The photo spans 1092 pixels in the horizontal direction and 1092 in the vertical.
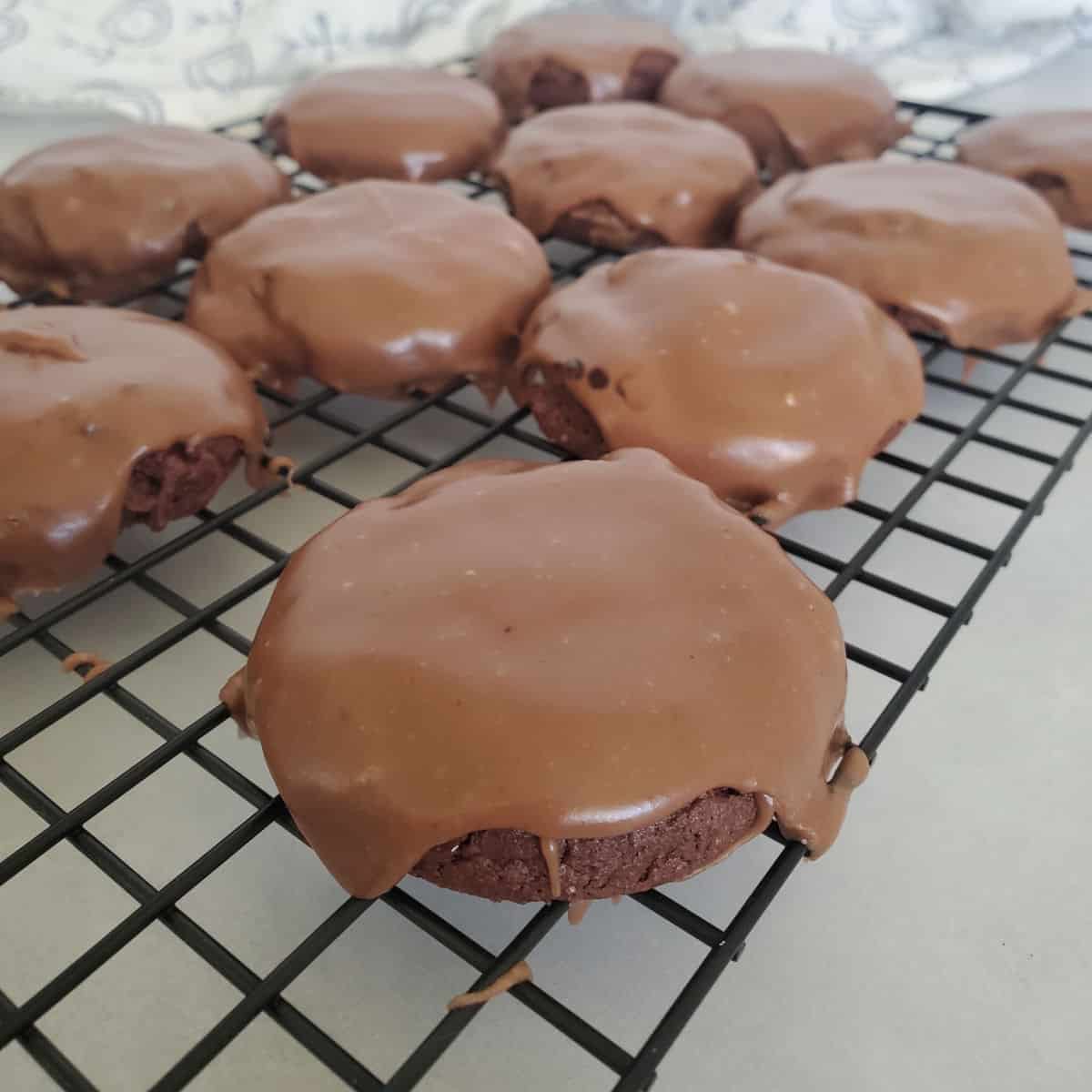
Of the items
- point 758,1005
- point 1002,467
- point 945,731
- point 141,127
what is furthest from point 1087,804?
point 141,127

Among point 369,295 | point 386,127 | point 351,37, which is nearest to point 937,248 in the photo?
point 369,295

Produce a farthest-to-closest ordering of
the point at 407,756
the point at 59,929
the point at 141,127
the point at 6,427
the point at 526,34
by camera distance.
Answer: the point at 526,34, the point at 141,127, the point at 6,427, the point at 59,929, the point at 407,756

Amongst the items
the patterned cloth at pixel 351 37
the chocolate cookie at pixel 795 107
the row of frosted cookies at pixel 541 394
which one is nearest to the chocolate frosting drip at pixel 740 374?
the row of frosted cookies at pixel 541 394

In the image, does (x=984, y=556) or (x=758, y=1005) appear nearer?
(x=758, y=1005)

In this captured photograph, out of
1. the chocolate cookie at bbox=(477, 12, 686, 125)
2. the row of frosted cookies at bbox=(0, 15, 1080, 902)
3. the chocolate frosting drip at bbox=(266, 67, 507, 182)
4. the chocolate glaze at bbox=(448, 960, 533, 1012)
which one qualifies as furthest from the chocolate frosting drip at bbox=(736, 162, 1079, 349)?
the chocolate glaze at bbox=(448, 960, 533, 1012)

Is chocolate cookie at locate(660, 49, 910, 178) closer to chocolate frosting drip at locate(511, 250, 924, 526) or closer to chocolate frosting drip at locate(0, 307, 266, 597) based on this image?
chocolate frosting drip at locate(511, 250, 924, 526)

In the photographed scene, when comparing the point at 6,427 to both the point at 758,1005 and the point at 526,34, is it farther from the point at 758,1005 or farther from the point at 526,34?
the point at 526,34

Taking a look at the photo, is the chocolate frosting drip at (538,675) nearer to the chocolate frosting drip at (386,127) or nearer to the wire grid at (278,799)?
the wire grid at (278,799)

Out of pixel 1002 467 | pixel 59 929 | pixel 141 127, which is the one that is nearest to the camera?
pixel 59 929

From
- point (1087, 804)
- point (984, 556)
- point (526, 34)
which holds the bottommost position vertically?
point (1087, 804)
